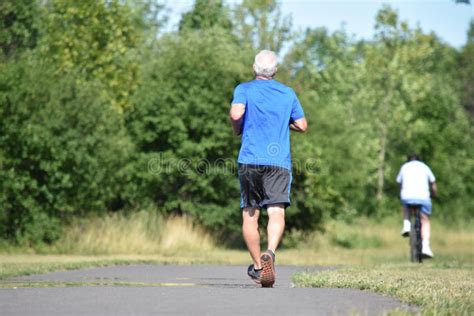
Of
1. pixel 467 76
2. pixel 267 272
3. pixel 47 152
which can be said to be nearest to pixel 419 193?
pixel 47 152

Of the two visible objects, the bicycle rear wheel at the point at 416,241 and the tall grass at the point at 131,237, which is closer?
the bicycle rear wheel at the point at 416,241

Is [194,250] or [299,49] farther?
[299,49]

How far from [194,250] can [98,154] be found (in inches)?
121

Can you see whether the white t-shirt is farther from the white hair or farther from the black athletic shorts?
the black athletic shorts

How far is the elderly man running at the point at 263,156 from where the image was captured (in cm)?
1080

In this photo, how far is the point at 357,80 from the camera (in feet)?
178

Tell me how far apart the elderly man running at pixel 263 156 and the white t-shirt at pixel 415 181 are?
9895mm

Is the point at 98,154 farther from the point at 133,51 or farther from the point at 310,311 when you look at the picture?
the point at 310,311

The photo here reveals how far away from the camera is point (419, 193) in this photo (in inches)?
804

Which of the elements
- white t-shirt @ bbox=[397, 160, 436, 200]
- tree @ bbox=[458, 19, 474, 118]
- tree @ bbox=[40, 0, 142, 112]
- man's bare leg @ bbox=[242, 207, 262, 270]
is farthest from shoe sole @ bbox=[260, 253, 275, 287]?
tree @ bbox=[458, 19, 474, 118]

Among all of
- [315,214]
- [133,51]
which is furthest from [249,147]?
[133,51]

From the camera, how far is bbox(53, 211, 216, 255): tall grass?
22.6 m

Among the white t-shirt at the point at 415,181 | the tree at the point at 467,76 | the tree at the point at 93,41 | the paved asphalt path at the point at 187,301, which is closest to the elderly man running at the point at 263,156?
the paved asphalt path at the point at 187,301

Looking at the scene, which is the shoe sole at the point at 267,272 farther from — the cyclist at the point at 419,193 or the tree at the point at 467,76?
the tree at the point at 467,76
